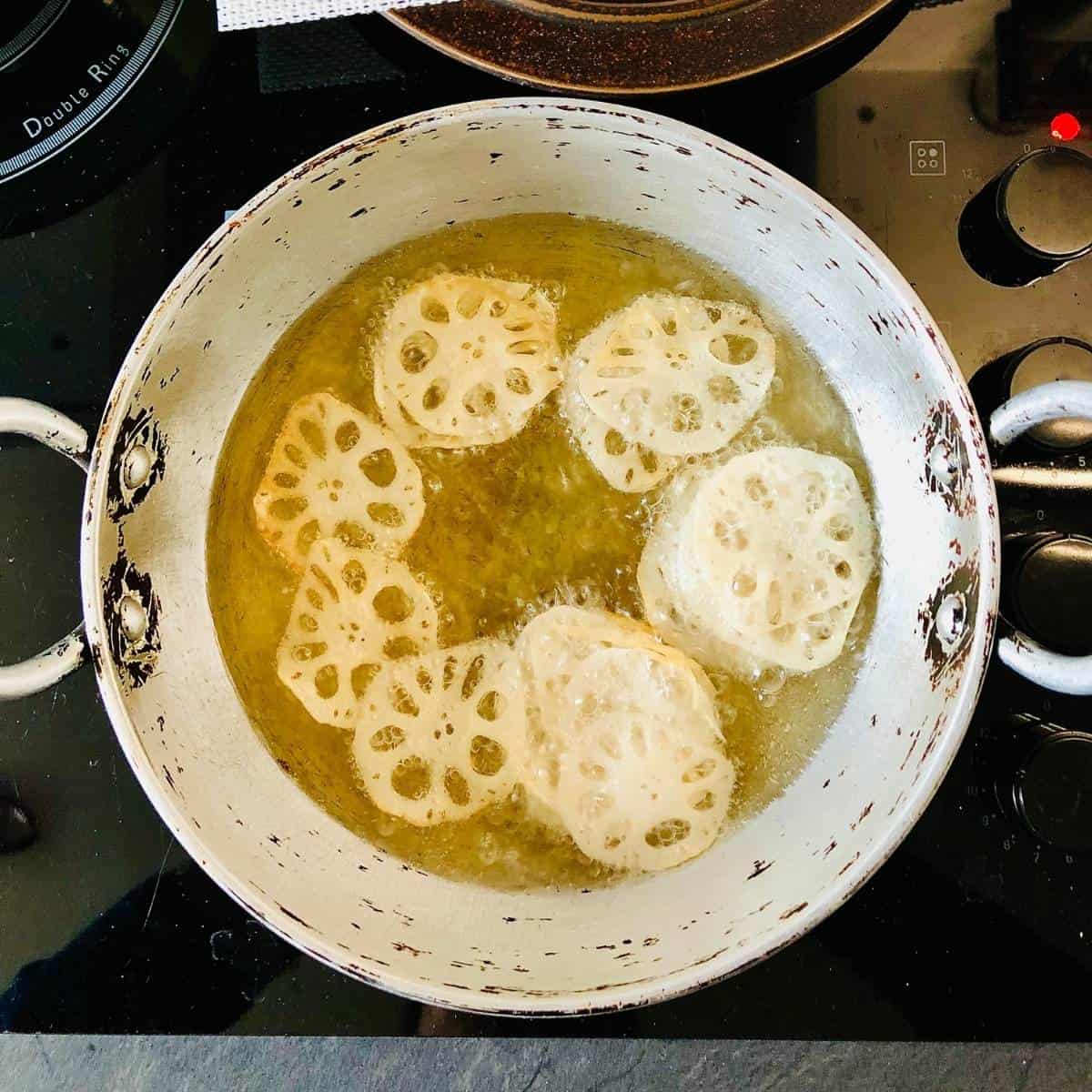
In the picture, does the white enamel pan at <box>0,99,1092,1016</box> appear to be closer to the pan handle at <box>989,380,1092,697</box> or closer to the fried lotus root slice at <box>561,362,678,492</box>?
the pan handle at <box>989,380,1092,697</box>

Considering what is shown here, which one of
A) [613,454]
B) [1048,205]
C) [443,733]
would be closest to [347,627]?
[443,733]

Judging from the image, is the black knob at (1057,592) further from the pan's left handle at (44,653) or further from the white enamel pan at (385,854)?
the pan's left handle at (44,653)

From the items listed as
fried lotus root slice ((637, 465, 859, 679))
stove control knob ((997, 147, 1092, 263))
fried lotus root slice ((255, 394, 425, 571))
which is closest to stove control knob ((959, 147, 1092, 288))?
stove control knob ((997, 147, 1092, 263))

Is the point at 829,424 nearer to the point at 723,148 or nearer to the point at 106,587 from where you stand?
the point at 723,148

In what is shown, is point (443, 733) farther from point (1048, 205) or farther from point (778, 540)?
point (1048, 205)

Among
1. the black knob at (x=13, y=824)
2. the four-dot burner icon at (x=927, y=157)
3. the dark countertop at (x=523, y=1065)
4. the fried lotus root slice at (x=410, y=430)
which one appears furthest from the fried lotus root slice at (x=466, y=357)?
the dark countertop at (x=523, y=1065)
